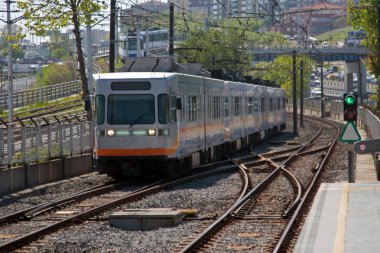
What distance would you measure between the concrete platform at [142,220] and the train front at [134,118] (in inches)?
358

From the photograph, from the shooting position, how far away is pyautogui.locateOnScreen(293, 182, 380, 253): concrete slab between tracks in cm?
1279

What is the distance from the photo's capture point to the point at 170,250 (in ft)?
46.4

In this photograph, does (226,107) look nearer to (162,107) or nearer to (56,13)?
(56,13)

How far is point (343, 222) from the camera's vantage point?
1521 centimetres

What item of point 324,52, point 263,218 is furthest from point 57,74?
point 263,218

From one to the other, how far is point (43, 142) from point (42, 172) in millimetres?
1177

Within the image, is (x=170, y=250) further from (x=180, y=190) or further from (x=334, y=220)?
→ (x=180, y=190)

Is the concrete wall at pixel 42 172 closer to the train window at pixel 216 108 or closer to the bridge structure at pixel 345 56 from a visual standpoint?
the train window at pixel 216 108

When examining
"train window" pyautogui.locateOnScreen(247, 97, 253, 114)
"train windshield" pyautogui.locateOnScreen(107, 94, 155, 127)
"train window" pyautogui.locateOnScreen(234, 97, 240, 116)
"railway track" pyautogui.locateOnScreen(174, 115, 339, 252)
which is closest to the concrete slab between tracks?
"railway track" pyautogui.locateOnScreen(174, 115, 339, 252)

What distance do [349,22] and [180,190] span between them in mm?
40166

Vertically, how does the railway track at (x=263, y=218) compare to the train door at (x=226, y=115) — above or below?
below

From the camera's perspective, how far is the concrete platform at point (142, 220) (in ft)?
55.1

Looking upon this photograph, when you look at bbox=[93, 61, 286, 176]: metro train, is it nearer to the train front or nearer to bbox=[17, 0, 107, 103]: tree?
the train front

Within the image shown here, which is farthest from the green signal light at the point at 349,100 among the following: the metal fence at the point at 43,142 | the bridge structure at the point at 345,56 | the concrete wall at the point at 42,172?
the bridge structure at the point at 345,56
